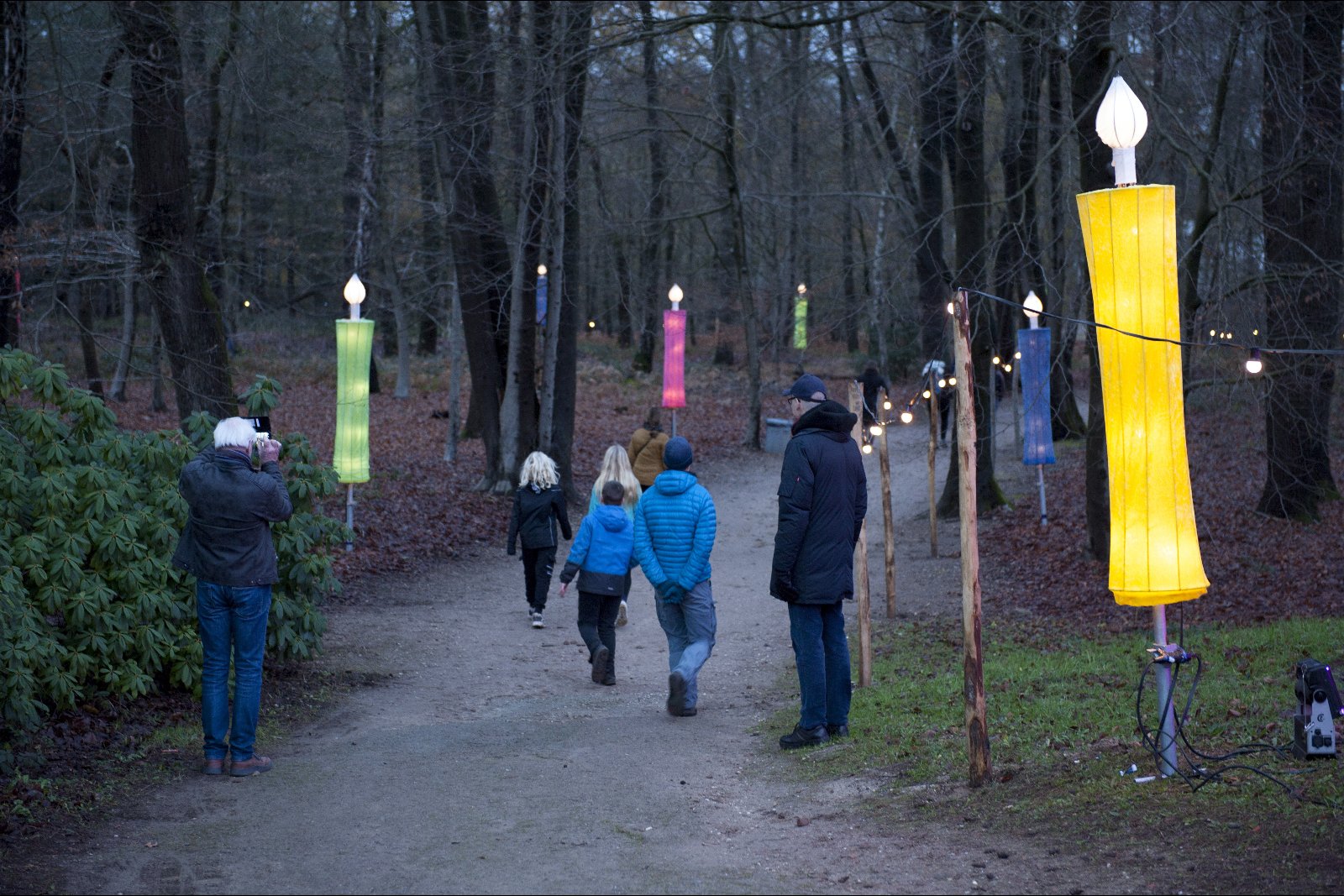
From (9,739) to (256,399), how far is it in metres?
A: 2.90

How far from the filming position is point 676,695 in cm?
852

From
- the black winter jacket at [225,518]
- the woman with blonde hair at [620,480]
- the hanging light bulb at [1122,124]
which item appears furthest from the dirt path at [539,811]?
the hanging light bulb at [1122,124]

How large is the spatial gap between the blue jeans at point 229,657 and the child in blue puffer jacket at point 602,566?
3.07 meters

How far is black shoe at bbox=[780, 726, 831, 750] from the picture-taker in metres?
7.58

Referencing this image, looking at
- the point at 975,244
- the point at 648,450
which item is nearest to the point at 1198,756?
the point at 648,450

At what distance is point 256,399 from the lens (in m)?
8.75

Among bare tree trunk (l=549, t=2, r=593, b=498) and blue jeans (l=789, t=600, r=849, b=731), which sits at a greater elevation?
bare tree trunk (l=549, t=2, r=593, b=498)

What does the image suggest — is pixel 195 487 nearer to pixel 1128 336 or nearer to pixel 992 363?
pixel 1128 336

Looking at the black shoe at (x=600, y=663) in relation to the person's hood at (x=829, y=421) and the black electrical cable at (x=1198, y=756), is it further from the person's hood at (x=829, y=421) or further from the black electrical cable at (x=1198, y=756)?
the black electrical cable at (x=1198, y=756)

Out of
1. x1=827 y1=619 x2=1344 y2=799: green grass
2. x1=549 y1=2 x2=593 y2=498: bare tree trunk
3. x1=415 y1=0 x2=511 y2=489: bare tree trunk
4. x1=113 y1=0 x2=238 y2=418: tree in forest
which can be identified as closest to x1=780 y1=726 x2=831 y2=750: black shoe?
x1=827 y1=619 x2=1344 y2=799: green grass

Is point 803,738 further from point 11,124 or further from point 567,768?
point 11,124

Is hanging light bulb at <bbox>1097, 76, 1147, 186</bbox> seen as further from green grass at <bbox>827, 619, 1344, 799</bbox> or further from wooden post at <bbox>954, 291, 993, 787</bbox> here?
green grass at <bbox>827, 619, 1344, 799</bbox>

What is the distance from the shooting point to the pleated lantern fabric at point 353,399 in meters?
14.4

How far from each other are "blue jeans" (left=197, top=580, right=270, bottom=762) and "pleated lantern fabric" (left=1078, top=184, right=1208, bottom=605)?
15.6 feet
